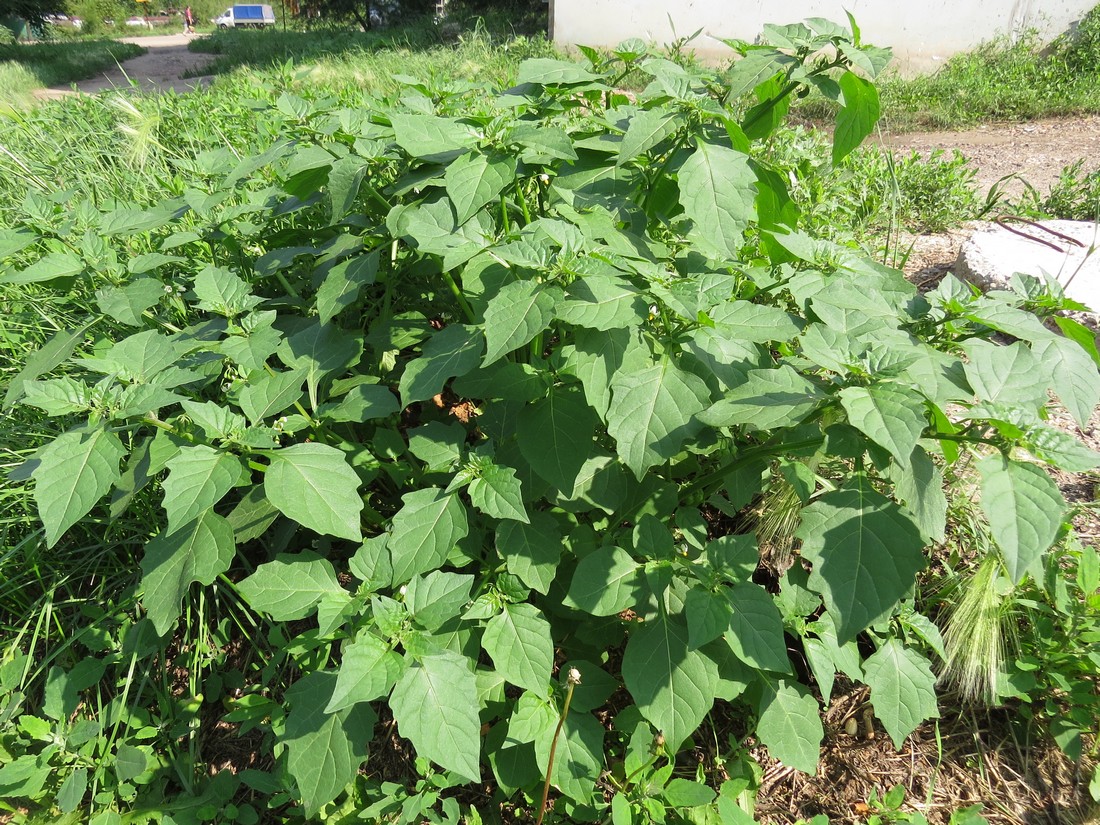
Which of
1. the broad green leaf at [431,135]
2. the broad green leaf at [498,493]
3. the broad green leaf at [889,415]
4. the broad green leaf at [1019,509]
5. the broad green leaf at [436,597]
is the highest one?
the broad green leaf at [431,135]

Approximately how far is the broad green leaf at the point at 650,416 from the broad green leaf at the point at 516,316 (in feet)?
0.69

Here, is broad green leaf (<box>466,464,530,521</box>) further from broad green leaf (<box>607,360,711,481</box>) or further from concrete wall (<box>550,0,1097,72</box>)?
concrete wall (<box>550,0,1097,72</box>)

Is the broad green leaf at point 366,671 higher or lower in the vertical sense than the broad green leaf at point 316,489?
lower

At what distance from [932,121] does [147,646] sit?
859cm

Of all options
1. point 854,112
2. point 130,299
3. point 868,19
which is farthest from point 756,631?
point 868,19

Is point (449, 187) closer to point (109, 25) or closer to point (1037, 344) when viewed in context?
point (1037, 344)

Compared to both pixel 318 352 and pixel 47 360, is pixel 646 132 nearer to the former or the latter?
pixel 318 352

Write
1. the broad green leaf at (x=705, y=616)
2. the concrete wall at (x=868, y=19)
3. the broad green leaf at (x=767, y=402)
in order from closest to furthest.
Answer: the broad green leaf at (x=767, y=402), the broad green leaf at (x=705, y=616), the concrete wall at (x=868, y=19)

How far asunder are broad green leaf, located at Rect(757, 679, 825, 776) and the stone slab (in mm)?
2339

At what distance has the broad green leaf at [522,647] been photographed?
4.79 feet

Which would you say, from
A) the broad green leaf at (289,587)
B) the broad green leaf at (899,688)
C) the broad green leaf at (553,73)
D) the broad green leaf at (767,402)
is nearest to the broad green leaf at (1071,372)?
the broad green leaf at (767,402)

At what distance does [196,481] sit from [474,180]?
90 centimetres

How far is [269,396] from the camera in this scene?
5.10 feet

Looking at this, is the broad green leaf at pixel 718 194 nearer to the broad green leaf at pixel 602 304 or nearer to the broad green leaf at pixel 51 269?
the broad green leaf at pixel 602 304
